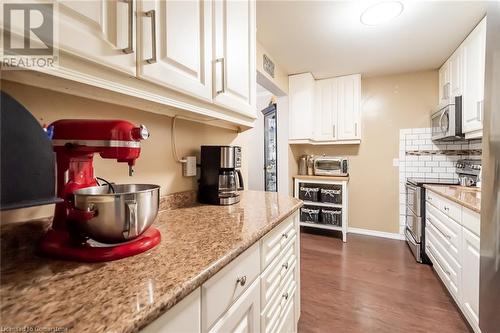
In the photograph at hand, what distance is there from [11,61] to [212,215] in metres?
0.81

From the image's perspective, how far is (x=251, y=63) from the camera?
1334 millimetres

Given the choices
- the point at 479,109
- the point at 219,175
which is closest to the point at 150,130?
the point at 219,175

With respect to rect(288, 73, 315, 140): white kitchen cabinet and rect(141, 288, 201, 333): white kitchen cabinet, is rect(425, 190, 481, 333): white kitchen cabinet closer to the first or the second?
rect(288, 73, 315, 140): white kitchen cabinet

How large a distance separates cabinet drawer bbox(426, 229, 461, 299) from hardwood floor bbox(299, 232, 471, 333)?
14 cm

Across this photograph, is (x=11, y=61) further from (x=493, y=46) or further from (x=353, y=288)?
(x=353, y=288)

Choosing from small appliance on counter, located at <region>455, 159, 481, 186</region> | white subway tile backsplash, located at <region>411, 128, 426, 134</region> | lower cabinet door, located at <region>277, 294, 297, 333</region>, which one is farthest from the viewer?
white subway tile backsplash, located at <region>411, 128, 426, 134</region>

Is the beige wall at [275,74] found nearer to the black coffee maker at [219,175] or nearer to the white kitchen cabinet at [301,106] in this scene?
the white kitchen cabinet at [301,106]

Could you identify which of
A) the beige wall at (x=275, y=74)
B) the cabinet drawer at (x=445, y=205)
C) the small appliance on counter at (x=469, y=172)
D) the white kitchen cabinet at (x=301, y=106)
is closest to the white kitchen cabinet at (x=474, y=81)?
the small appliance on counter at (x=469, y=172)

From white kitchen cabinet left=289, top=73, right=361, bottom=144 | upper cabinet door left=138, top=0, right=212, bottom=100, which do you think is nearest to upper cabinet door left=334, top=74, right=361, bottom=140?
white kitchen cabinet left=289, top=73, right=361, bottom=144

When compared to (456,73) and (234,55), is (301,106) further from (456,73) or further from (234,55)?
(234,55)

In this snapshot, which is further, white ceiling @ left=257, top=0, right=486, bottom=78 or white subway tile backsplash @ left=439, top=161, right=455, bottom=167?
white subway tile backsplash @ left=439, top=161, right=455, bottom=167

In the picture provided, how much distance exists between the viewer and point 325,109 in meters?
3.41

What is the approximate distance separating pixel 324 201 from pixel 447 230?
149 centimetres

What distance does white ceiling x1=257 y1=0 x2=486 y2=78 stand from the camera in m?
1.83
